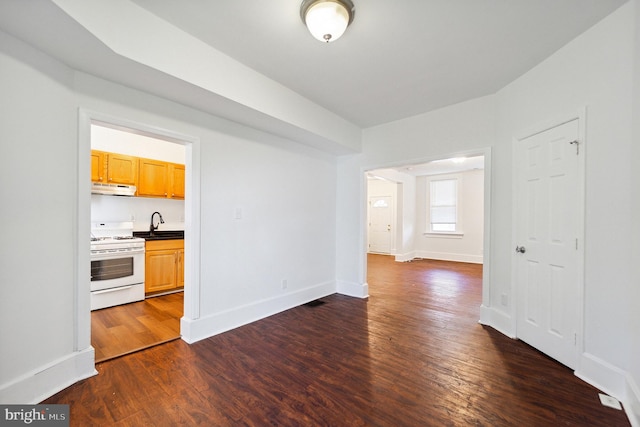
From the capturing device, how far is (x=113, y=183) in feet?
13.5

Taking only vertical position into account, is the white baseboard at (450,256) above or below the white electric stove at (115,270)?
below

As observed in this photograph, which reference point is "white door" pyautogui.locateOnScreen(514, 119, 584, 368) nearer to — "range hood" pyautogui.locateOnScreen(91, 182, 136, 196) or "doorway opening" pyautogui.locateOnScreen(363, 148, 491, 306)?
"doorway opening" pyautogui.locateOnScreen(363, 148, 491, 306)

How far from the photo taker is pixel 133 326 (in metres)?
3.10

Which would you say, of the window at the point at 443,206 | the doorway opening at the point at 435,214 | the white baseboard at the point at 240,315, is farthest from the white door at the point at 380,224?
the white baseboard at the point at 240,315

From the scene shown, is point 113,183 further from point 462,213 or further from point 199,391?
point 462,213

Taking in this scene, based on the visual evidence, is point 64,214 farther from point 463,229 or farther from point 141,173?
point 463,229

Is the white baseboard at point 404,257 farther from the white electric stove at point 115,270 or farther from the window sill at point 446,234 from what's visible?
the white electric stove at point 115,270

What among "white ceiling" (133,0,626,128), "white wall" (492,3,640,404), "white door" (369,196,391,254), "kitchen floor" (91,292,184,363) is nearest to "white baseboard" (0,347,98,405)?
"kitchen floor" (91,292,184,363)

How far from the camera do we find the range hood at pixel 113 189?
3.98 m

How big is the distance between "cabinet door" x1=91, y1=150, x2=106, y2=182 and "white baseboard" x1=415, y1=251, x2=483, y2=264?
8.14 metres

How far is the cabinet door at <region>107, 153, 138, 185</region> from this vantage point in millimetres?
4066

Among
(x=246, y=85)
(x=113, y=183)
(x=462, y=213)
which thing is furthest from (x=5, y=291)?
(x=462, y=213)

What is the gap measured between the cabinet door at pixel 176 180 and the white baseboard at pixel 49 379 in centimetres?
310

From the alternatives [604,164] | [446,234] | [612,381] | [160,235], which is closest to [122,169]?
[160,235]
